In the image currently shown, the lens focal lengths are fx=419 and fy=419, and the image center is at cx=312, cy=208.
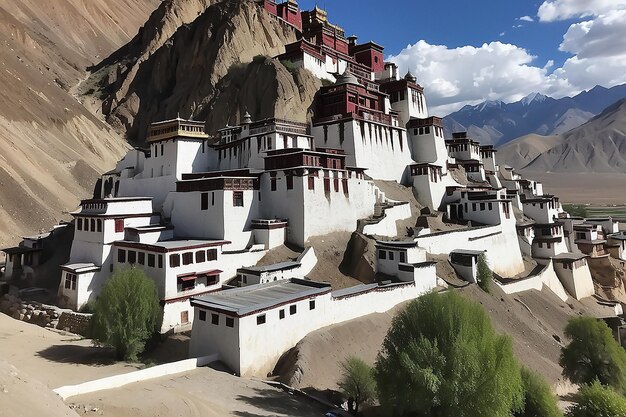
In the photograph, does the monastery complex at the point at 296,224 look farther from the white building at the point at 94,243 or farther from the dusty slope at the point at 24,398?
the dusty slope at the point at 24,398

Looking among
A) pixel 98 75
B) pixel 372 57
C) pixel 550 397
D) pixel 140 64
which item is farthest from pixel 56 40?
pixel 550 397

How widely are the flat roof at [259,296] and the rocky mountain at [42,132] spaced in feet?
116

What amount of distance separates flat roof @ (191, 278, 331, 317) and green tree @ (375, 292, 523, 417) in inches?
275

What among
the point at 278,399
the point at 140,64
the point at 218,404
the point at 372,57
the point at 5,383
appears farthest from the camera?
the point at 140,64

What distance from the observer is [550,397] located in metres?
19.4

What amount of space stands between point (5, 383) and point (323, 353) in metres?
14.8

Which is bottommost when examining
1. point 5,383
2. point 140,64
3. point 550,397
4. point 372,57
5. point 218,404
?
point 550,397

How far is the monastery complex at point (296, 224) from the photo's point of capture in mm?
25797

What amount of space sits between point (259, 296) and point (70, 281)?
50.7 feet

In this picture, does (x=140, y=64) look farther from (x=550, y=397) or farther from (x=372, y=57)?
(x=550, y=397)

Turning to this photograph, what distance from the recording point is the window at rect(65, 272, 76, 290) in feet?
98.2

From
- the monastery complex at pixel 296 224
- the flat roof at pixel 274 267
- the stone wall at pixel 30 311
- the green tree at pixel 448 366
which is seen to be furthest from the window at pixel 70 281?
the green tree at pixel 448 366

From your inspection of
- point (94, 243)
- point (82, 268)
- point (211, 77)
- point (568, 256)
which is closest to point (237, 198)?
point (94, 243)

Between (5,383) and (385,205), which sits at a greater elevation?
(385,205)
